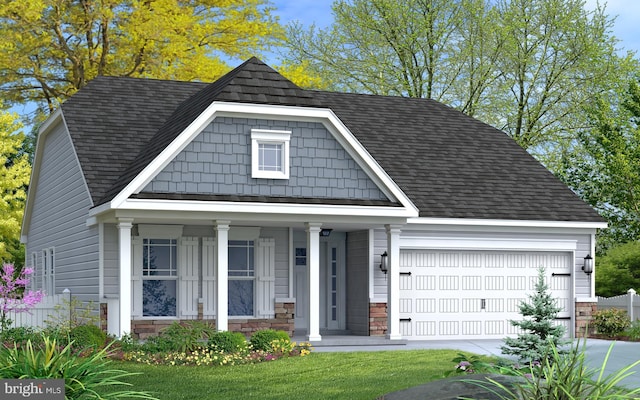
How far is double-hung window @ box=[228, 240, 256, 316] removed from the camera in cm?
2211

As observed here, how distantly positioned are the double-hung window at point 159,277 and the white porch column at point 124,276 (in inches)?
80.2

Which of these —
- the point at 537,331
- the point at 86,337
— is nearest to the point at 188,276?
the point at 86,337

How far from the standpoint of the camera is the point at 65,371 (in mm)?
8914

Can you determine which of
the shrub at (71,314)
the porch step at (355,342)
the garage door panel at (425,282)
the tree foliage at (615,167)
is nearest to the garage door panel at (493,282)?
the garage door panel at (425,282)

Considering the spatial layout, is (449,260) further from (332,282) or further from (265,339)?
(265,339)

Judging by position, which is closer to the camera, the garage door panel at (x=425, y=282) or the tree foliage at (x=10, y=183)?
the garage door panel at (x=425, y=282)

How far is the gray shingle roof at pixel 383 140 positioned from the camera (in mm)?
20531

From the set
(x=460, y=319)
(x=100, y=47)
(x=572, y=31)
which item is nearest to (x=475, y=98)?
(x=572, y=31)

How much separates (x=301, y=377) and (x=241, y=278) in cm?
722

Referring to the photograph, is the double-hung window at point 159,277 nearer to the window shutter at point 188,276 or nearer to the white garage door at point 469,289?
the window shutter at point 188,276

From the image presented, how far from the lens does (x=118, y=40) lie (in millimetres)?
35188

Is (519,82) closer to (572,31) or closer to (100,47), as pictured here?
(572,31)

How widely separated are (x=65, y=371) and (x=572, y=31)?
114 feet

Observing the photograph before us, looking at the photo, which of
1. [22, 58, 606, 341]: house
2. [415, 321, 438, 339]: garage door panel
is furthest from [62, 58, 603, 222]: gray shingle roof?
[415, 321, 438, 339]: garage door panel
